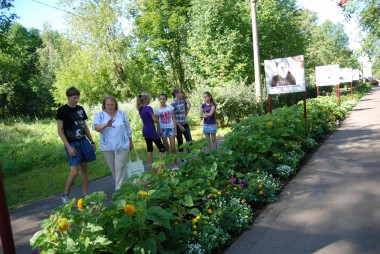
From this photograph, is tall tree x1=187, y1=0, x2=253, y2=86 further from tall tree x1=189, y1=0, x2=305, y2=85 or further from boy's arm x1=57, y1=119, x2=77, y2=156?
boy's arm x1=57, y1=119, x2=77, y2=156

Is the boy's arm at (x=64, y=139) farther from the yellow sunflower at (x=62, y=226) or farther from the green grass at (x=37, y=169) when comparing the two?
the yellow sunflower at (x=62, y=226)

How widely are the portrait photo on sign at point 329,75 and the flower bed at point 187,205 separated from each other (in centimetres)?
1178

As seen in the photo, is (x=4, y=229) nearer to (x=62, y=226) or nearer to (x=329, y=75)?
(x=62, y=226)

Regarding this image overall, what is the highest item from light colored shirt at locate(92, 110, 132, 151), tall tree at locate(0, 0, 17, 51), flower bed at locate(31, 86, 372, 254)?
tall tree at locate(0, 0, 17, 51)

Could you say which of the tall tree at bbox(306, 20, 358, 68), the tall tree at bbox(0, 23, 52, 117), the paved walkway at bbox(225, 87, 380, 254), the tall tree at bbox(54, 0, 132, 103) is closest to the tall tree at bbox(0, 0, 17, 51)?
the paved walkway at bbox(225, 87, 380, 254)

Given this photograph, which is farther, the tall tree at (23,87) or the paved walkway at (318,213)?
the tall tree at (23,87)

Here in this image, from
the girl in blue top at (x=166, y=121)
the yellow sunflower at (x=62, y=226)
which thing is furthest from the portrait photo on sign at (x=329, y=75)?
the yellow sunflower at (x=62, y=226)

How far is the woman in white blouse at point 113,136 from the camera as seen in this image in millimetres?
5184

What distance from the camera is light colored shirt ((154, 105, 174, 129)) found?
714 cm

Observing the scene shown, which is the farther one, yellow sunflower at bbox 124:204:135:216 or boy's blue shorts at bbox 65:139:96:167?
boy's blue shorts at bbox 65:139:96:167

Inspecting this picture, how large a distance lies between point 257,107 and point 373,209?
11.5 m

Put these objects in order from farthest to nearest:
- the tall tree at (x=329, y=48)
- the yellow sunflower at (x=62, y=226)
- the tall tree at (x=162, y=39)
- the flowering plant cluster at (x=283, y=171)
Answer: the tall tree at (x=329, y=48)
the tall tree at (x=162, y=39)
the flowering plant cluster at (x=283, y=171)
the yellow sunflower at (x=62, y=226)

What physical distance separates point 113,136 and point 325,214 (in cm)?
324

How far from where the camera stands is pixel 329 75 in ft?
56.7
